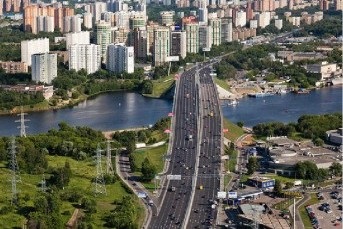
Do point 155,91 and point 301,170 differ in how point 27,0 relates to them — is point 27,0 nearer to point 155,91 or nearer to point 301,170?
point 155,91

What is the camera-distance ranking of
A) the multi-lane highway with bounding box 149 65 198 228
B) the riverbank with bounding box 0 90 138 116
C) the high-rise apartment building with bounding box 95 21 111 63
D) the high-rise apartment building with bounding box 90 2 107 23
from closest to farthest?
the multi-lane highway with bounding box 149 65 198 228
the riverbank with bounding box 0 90 138 116
the high-rise apartment building with bounding box 95 21 111 63
the high-rise apartment building with bounding box 90 2 107 23

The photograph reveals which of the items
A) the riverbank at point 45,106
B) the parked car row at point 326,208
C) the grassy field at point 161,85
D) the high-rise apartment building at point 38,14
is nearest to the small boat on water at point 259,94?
the grassy field at point 161,85

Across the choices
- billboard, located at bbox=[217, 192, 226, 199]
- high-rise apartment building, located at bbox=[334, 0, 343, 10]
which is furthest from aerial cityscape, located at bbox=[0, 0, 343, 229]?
high-rise apartment building, located at bbox=[334, 0, 343, 10]

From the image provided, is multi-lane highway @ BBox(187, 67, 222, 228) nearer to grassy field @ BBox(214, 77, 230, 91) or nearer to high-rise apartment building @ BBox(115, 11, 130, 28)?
grassy field @ BBox(214, 77, 230, 91)

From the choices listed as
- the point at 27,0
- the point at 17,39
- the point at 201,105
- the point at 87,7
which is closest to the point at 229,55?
the point at 17,39

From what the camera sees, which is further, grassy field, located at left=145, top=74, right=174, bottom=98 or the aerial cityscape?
grassy field, located at left=145, top=74, right=174, bottom=98

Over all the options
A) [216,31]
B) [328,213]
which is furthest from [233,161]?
[216,31]
